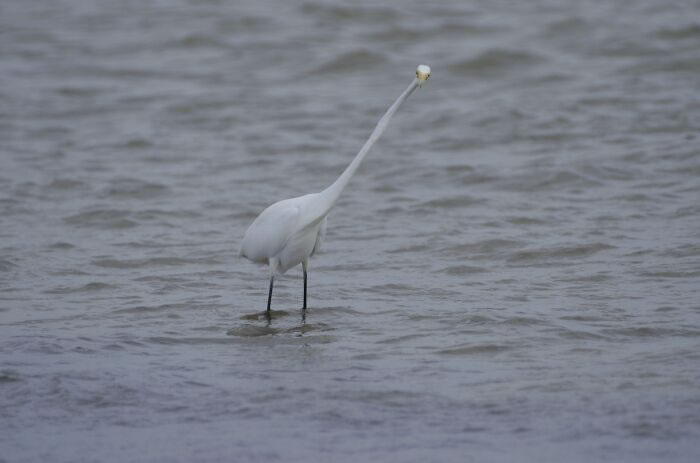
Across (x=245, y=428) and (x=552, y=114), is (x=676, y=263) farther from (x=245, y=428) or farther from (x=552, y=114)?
(x=552, y=114)

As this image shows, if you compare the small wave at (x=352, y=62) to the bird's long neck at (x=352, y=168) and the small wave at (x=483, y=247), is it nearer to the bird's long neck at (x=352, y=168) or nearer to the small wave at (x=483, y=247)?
the small wave at (x=483, y=247)

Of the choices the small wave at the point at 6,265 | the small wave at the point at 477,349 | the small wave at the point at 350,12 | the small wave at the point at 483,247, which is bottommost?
the small wave at the point at 6,265

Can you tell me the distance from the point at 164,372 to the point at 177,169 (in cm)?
594

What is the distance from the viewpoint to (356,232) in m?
8.48

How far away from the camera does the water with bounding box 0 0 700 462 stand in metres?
4.29

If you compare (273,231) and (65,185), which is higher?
(273,231)

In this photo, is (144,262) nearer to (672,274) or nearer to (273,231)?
(273,231)

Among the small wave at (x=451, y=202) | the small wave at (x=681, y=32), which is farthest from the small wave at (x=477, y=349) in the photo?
the small wave at (x=681, y=32)

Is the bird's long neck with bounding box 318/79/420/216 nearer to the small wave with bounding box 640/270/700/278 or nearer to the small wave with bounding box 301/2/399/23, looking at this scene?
the small wave with bounding box 640/270/700/278

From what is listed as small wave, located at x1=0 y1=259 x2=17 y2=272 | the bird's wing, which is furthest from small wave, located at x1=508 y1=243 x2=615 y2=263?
small wave, located at x1=0 y1=259 x2=17 y2=272

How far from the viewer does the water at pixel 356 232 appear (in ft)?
14.1

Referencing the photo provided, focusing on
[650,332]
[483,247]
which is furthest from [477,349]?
[483,247]

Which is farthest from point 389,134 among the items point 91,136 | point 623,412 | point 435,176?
point 623,412

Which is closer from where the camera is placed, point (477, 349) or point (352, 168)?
point (477, 349)
